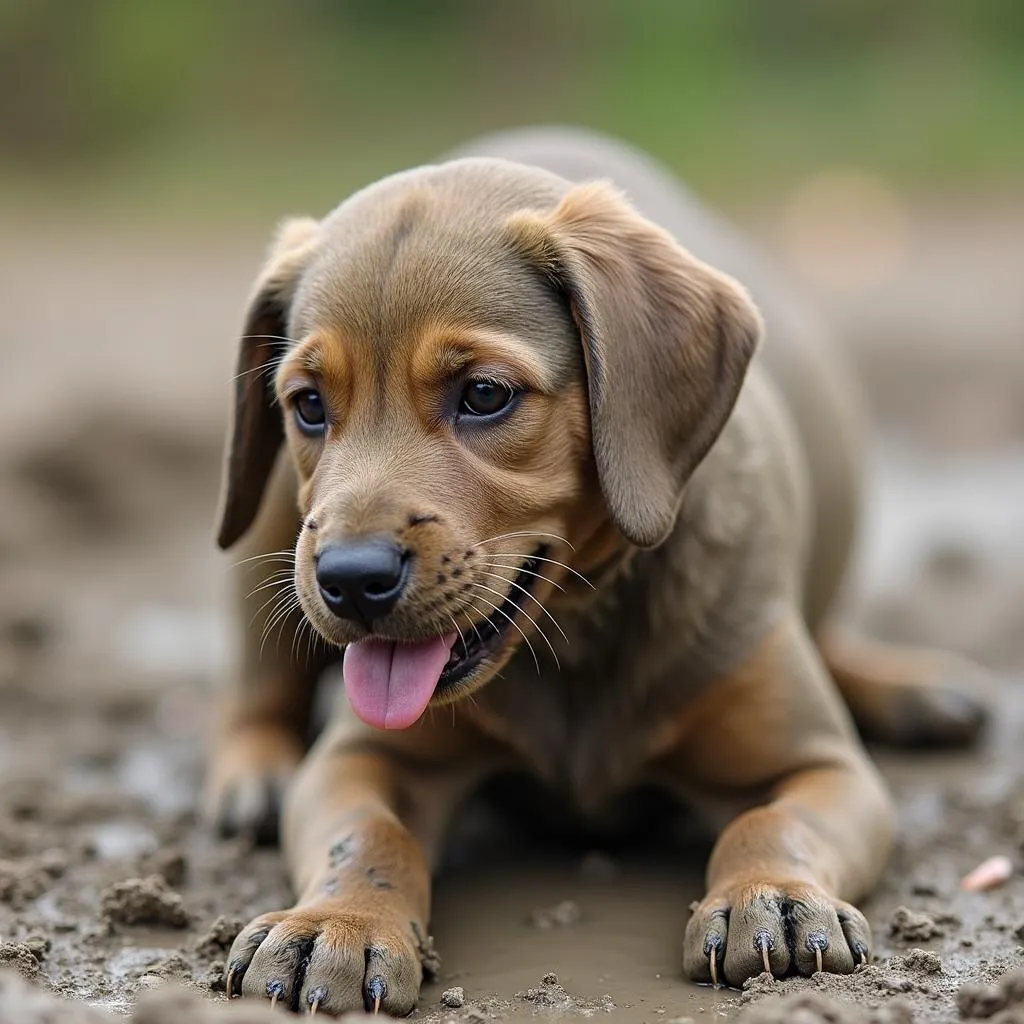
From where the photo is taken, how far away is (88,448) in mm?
9195

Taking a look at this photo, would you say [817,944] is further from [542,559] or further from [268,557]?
[268,557]

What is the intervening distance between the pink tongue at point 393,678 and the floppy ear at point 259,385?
0.96 metres

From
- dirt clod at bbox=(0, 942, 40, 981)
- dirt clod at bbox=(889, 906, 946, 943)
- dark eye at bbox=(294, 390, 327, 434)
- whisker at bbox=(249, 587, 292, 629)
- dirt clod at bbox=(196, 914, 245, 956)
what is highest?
dark eye at bbox=(294, 390, 327, 434)

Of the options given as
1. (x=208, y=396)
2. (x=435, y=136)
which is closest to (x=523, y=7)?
(x=435, y=136)

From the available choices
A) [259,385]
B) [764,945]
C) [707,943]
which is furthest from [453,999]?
[259,385]

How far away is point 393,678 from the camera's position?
4.31 metres

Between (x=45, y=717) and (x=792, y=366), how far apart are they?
2.92m

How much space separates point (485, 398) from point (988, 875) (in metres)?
1.87

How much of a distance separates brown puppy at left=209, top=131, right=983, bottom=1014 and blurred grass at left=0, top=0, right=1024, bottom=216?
11.2m

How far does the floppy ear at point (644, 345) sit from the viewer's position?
4410 millimetres

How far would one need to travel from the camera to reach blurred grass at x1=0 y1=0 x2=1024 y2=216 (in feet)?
55.0

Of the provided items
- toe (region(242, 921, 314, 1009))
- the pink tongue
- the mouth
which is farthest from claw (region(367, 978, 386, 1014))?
the mouth

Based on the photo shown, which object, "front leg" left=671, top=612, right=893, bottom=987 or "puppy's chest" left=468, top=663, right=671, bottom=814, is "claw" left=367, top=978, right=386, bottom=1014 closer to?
"front leg" left=671, top=612, right=893, bottom=987

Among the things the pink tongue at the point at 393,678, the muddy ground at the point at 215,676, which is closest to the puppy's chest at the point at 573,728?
the muddy ground at the point at 215,676
